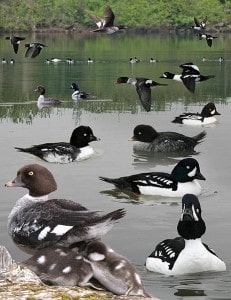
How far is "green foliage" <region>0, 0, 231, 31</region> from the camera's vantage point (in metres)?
139

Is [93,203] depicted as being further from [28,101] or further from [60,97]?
[60,97]

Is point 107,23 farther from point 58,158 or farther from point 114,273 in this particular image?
point 114,273

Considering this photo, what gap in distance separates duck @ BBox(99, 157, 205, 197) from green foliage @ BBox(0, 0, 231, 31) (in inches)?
4844

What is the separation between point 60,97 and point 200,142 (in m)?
15.5

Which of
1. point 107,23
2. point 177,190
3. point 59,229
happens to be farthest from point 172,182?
point 107,23

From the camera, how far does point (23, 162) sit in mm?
19750

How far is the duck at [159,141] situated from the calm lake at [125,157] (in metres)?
0.34

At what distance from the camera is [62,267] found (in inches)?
238

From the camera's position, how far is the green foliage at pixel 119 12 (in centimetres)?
13945

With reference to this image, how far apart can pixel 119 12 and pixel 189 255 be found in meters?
138

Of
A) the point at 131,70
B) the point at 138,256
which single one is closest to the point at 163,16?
the point at 131,70

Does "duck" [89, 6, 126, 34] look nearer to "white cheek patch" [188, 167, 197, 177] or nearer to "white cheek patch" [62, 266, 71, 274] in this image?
"white cheek patch" [188, 167, 197, 177]

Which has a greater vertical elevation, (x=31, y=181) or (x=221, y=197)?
(x=31, y=181)

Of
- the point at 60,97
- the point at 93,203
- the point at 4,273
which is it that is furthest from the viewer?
the point at 60,97
